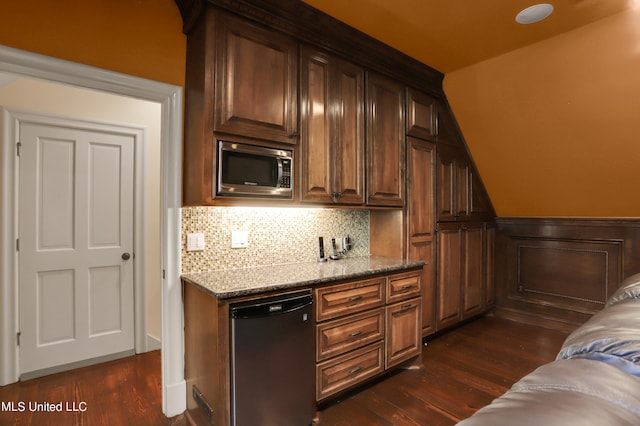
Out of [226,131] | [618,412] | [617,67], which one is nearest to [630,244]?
[617,67]

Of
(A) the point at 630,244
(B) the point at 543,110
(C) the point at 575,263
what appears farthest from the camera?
(C) the point at 575,263

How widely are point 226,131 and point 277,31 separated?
805 mm

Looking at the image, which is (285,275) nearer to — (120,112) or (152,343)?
(152,343)

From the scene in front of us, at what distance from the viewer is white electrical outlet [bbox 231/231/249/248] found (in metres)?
2.41

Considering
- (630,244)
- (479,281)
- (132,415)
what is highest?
(630,244)

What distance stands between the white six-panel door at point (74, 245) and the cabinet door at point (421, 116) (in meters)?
2.67

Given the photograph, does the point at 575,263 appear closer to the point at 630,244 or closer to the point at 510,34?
the point at 630,244

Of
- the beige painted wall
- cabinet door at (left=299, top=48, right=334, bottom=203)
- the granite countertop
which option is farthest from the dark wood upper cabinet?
the beige painted wall

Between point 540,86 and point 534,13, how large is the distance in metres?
0.83

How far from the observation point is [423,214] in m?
3.16

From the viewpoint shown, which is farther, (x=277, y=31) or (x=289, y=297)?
(x=277, y=31)

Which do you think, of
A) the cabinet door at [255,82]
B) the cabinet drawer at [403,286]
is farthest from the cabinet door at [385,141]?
the cabinet door at [255,82]

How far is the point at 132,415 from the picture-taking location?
219 cm

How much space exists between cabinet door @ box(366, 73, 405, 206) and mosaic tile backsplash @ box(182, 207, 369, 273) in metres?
0.47
